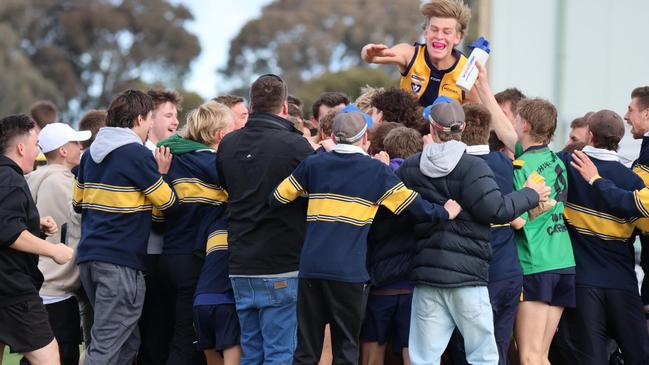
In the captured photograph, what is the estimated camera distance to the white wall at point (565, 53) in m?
17.1

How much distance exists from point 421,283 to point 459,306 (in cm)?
28

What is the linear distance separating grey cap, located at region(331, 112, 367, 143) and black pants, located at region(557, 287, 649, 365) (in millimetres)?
2006

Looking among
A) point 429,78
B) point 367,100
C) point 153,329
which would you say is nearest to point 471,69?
point 429,78

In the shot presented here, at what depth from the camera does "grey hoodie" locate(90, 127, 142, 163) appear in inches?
264

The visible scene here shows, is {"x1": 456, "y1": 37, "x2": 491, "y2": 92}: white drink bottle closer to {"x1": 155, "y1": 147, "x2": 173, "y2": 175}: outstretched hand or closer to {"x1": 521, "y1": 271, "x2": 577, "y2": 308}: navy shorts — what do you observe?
{"x1": 521, "y1": 271, "x2": 577, "y2": 308}: navy shorts

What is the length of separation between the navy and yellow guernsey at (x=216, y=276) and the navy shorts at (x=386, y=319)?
0.96 meters

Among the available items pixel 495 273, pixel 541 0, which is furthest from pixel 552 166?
pixel 541 0

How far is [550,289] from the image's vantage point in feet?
21.6

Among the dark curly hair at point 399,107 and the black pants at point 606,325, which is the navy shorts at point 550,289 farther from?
the dark curly hair at point 399,107

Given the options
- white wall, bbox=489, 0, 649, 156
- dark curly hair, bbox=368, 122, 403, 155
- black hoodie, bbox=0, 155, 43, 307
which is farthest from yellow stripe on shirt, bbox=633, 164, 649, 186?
white wall, bbox=489, 0, 649, 156

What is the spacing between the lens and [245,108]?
7.90 meters

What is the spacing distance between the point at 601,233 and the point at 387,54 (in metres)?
2.34

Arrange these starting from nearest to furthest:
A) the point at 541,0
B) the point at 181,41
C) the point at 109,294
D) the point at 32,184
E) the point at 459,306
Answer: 1. the point at 459,306
2. the point at 109,294
3. the point at 32,184
4. the point at 541,0
5. the point at 181,41

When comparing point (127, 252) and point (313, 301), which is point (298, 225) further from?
point (127, 252)
